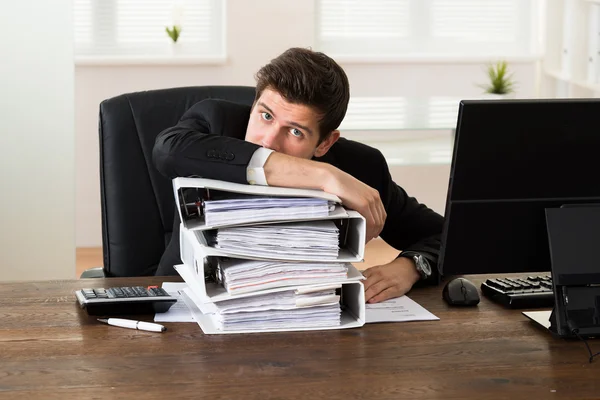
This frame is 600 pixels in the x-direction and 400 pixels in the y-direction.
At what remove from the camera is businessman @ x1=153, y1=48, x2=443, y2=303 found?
1.61 m

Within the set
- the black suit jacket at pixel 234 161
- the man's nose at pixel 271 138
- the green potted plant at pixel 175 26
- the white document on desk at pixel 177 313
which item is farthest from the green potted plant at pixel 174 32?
the white document on desk at pixel 177 313

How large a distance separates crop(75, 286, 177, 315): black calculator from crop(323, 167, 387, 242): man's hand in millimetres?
352

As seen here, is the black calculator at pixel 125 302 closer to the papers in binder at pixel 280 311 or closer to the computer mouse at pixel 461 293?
the papers in binder at pixel 280 311

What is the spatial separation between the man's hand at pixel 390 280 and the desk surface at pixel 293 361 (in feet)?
0.46

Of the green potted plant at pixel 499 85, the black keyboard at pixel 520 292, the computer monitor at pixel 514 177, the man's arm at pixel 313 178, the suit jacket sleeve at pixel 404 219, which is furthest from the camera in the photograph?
the green potted plant at pixel 499 85

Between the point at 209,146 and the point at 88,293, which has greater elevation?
the point at 209,146

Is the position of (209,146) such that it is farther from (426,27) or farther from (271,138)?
(426,27)

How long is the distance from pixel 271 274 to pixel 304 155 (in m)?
0.44

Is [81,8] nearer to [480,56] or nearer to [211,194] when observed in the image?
[480,56]

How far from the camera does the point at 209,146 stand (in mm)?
1678

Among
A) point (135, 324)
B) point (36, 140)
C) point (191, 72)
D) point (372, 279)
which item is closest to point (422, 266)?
point (372, 279)

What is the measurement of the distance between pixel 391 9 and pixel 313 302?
3928mm

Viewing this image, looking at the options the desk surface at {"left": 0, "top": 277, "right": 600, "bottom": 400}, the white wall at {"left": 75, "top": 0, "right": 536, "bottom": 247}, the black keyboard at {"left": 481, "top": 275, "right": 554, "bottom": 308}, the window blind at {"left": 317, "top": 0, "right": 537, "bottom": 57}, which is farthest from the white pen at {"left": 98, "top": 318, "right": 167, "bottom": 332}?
the window blind at {"left": 317, "top": 0, "right": 537, "bottom": 57}

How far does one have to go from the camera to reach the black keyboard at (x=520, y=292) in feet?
5.74
